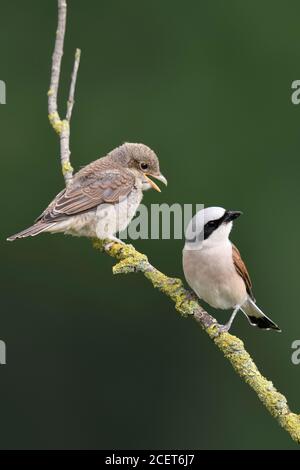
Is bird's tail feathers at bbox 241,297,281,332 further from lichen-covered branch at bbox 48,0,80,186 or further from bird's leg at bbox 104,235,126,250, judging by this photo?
lichen-covered branch at bbox 48,0,80,186

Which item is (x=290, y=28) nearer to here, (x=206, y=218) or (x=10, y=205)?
(x=10, y=205)

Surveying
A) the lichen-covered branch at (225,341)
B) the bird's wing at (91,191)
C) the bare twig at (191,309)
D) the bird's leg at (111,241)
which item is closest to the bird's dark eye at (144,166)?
the bird's wing at (91,191)

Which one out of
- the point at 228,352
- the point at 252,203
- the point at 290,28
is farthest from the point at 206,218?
the point at 290,28

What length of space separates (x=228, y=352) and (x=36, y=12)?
886cm

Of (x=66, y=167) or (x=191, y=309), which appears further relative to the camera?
(x=66, y=167)

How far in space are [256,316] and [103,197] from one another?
130 cm

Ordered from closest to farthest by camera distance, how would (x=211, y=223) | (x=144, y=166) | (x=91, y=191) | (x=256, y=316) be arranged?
(x=211, y=223) → (x=256, y=316) → (x=91, y=191) → (x=144, y=166)

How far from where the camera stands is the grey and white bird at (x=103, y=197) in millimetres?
6676

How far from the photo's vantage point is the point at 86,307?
45.4 feet

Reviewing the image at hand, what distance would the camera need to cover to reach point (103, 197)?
6949mm

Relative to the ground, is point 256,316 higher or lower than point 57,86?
lower

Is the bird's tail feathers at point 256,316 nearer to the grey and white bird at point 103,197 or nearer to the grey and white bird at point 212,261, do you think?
the grey and white bird at point 212,261

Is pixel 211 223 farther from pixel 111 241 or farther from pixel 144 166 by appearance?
pixel 144 166

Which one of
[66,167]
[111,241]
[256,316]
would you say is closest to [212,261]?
[256,316]
